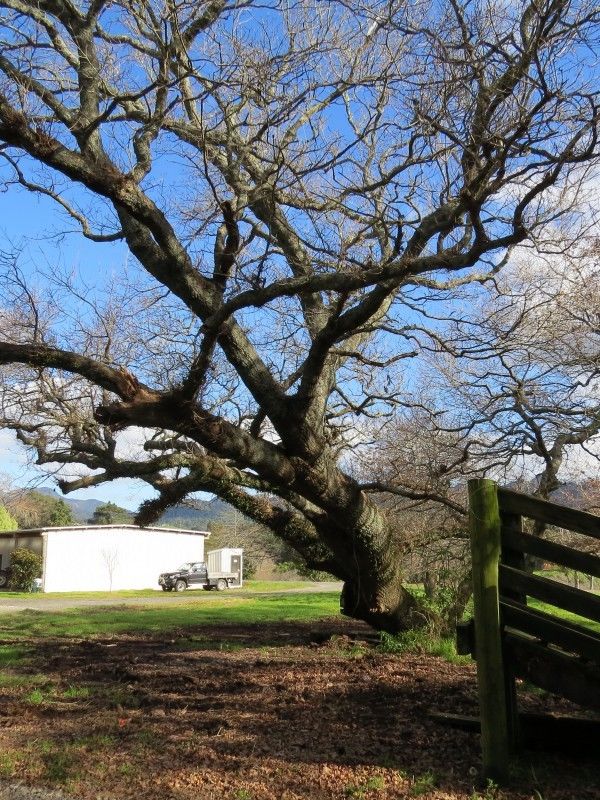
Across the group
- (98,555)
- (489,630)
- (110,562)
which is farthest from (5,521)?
(489,630)

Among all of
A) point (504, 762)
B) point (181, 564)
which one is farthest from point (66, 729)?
point (181, 564)

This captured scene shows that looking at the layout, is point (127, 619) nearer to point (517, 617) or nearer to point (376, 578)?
point (376, 578)

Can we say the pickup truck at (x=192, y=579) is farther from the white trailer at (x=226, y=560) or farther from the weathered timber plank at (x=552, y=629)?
the weathered timber plank at (x=552, y=629)

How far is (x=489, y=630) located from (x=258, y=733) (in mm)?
2211

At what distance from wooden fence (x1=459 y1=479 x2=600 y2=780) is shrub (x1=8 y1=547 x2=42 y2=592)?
3949 cm

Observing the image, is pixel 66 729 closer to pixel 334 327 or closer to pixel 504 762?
pixel 504 762

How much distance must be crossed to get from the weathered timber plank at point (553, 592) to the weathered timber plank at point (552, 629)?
0.34 feet

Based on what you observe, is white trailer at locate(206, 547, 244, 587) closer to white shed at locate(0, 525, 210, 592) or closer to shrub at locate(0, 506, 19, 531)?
white shed at locate(0, 525, 210, 592)

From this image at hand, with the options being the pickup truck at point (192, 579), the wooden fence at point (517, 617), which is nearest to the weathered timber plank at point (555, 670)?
the wooden fence at point (517, 617)

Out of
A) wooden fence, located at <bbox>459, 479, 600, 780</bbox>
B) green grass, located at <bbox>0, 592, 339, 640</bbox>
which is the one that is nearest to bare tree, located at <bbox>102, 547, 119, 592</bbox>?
green grass, located at <bbox>0, 592, 339, 640</bbox>

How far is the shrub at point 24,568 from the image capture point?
133 ft

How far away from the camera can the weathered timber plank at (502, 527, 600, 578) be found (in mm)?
4344

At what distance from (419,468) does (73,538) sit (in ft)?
115

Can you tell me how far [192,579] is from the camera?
142 feet
